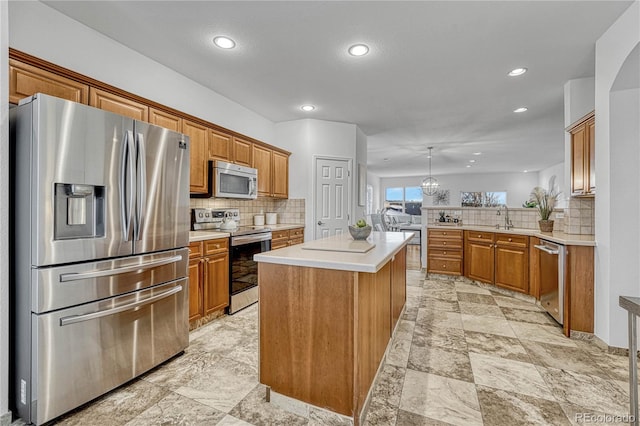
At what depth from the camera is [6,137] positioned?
158 cm

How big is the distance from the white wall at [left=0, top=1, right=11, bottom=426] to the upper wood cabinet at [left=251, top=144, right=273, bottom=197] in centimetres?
263

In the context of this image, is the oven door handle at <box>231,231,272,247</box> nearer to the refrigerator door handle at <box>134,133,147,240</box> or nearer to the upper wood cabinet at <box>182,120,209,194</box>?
the upper wood cabinet at <box>182,120,209,194</box>

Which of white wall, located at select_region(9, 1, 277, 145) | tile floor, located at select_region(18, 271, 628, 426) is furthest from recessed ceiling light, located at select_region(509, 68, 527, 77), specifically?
white wall, located at select_region(9, 1, 277, 145)

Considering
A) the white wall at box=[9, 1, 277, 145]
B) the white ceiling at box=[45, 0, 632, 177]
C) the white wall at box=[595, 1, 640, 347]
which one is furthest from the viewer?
the white wall at box=[595, 1, 640, 347]

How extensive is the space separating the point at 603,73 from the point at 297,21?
105 inches

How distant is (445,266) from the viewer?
195 inches

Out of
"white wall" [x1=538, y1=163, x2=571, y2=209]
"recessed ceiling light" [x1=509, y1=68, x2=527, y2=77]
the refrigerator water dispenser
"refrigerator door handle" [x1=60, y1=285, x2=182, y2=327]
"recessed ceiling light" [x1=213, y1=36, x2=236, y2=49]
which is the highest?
"recessed ceiling light" [x1=213, y1=36, x2=236, y2=49]

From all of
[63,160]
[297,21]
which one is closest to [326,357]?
[63,160]

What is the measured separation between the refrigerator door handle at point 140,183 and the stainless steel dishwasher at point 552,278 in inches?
144

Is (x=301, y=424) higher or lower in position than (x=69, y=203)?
lower

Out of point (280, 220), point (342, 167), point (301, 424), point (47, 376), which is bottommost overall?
point (301, 424)

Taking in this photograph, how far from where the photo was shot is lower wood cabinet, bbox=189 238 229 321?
Result: 2.74 meters

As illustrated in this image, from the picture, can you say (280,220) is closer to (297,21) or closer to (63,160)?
(297,21)

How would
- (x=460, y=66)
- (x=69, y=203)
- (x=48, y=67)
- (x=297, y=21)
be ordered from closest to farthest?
(x=69, y=203) → (x=48, y=67) → (x=297, y=21) → (x=460, y=66)
